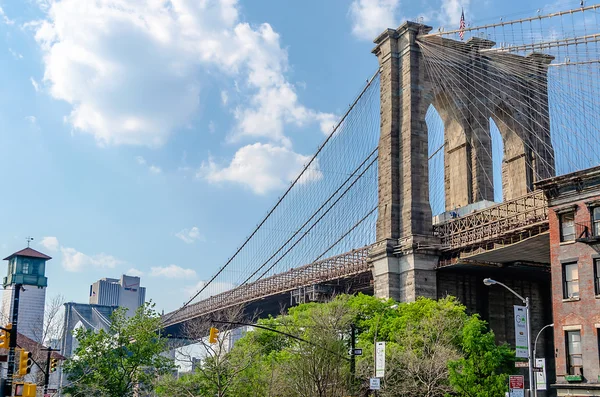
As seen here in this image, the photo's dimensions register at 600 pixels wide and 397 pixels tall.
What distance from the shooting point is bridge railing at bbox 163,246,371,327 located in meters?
69.6

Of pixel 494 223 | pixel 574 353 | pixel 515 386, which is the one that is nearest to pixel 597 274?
pixel 574 353

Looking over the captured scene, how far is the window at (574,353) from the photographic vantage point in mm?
39500

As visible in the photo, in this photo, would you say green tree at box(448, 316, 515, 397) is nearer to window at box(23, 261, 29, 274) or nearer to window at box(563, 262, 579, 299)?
window at box(563, 262, 579, 299)

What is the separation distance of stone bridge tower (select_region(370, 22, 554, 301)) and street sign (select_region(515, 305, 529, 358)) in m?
26.2

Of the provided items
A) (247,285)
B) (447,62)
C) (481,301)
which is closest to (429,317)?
(481,301)

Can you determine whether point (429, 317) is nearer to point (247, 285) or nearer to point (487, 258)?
point (487, 258)

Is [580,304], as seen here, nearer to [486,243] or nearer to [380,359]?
[380,359]

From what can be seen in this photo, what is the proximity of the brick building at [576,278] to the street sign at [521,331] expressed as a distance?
8722mm

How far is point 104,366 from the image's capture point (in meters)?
47.5

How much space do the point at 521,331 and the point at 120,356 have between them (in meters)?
26.4

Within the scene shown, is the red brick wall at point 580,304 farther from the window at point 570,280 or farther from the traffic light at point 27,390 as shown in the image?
the traffic light at point 27,390

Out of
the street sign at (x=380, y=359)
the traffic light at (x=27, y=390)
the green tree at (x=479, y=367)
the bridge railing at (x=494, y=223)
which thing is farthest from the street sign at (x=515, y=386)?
the bridge railing at (x=494, y=223)

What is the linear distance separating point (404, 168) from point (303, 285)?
20.9 m

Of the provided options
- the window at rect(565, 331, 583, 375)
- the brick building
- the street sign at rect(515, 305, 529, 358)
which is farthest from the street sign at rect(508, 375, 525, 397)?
the window at rect(565, 331, 583, 375)
